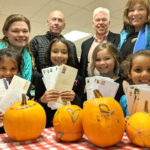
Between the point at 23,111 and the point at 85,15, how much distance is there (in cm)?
502

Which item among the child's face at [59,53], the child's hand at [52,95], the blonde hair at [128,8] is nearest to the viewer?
the child's hand at [52,95]

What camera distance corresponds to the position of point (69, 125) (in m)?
0.92

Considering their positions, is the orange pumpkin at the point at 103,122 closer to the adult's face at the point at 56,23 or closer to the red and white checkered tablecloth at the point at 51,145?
the red and white checkered tablecloth at the point at 51,145

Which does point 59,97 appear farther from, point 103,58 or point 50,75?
point 103,58

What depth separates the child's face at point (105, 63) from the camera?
1954mm

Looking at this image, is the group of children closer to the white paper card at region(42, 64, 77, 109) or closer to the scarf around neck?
the white paper card at region(42, 64, 77, 109)

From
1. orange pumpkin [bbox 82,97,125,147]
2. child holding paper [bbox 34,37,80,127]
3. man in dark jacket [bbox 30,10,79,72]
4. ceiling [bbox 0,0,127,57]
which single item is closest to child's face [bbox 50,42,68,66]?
child holding paper [bbox 34,37,80,127]

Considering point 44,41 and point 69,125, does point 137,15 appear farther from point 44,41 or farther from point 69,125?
point 69,125

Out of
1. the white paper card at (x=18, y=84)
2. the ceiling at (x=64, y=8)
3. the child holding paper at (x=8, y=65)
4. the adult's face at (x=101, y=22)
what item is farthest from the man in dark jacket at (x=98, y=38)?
the ceiling at (x=64, y=8)

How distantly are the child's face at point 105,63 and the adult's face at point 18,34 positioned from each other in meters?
0.90

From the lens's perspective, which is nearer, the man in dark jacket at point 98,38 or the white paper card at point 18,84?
the white paper card at point 18,84

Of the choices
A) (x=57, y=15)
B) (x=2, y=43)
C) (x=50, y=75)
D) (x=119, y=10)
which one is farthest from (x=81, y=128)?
(x=119, y=10)

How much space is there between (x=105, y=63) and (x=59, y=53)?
19.8 inches

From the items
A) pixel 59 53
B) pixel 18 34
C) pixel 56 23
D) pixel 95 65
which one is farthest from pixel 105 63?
pixel 56 23
